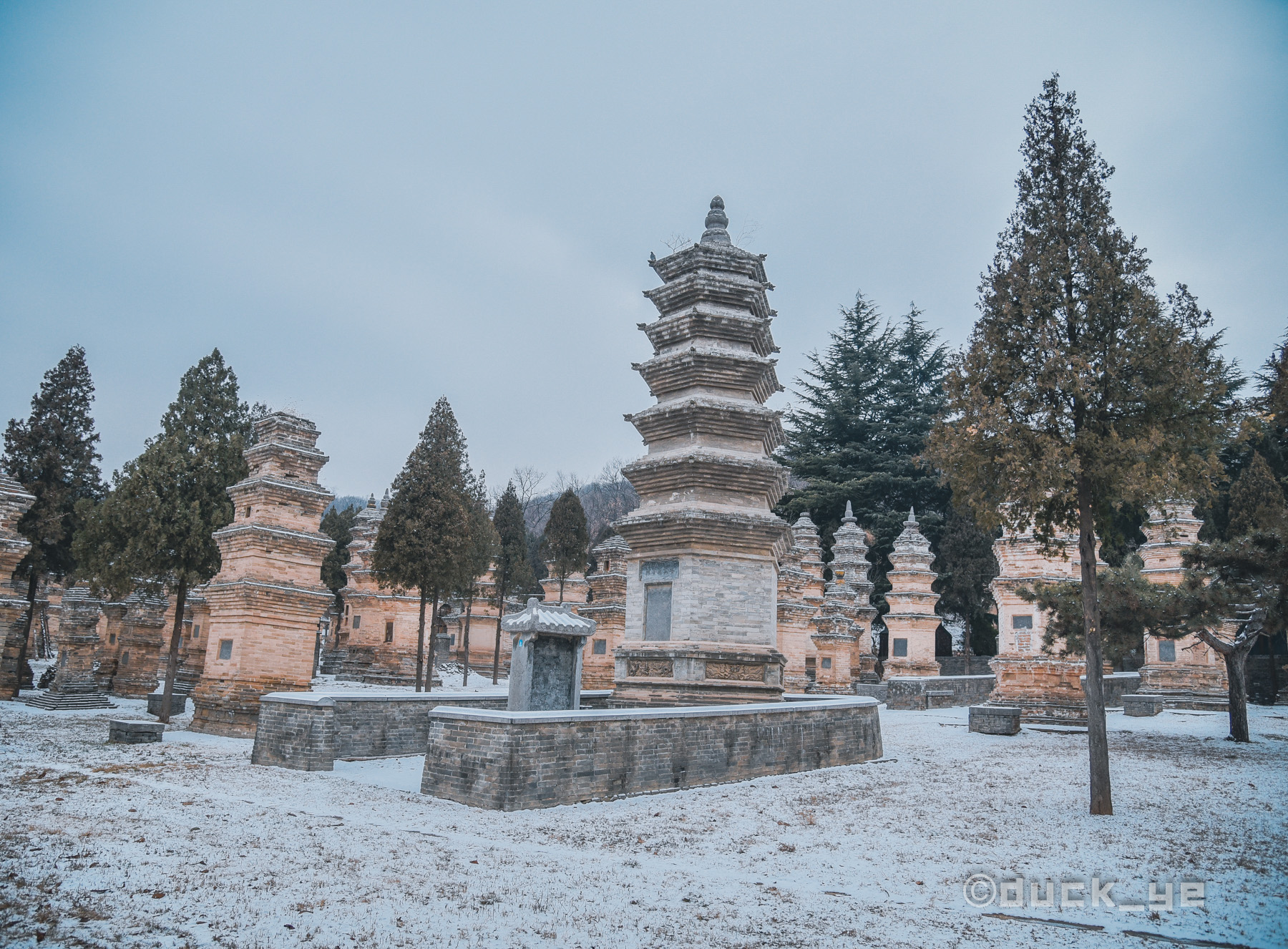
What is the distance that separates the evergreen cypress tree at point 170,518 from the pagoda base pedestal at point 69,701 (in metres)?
3.65

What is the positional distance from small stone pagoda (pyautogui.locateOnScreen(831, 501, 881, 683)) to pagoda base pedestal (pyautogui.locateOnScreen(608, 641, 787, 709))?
874 inches

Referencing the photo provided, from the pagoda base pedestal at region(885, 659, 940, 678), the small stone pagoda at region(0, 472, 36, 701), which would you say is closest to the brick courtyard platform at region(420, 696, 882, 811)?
the small stone pagoda at region(0, 472, 36, 701)

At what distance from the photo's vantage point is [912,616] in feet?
115

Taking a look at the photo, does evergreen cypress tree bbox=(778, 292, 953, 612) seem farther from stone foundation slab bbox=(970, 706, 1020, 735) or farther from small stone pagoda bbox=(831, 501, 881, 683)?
stone foundation slab bbox=(970, 706, 1020, 735)

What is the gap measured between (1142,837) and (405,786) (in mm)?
9299

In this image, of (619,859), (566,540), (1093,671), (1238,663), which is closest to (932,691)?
(1238,663)

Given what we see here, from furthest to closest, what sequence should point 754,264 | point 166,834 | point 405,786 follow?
1. point 754,264
2. point 405,786
3. point 166,834

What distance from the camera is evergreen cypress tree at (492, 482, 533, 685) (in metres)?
42.6

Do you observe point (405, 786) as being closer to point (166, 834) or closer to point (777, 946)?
point (166, 834)

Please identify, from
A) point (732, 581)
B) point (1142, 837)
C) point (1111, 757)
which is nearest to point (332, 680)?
point (732, 581)

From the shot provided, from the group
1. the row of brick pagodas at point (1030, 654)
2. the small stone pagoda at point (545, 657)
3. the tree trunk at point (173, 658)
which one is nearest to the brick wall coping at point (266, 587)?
the tree trunk at point (173, 658)

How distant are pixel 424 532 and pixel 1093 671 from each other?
20.8 m

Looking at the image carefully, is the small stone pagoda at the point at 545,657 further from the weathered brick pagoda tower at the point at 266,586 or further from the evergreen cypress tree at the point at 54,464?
the evergreen cypress tree at the point at 54,464

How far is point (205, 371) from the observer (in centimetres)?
2519
